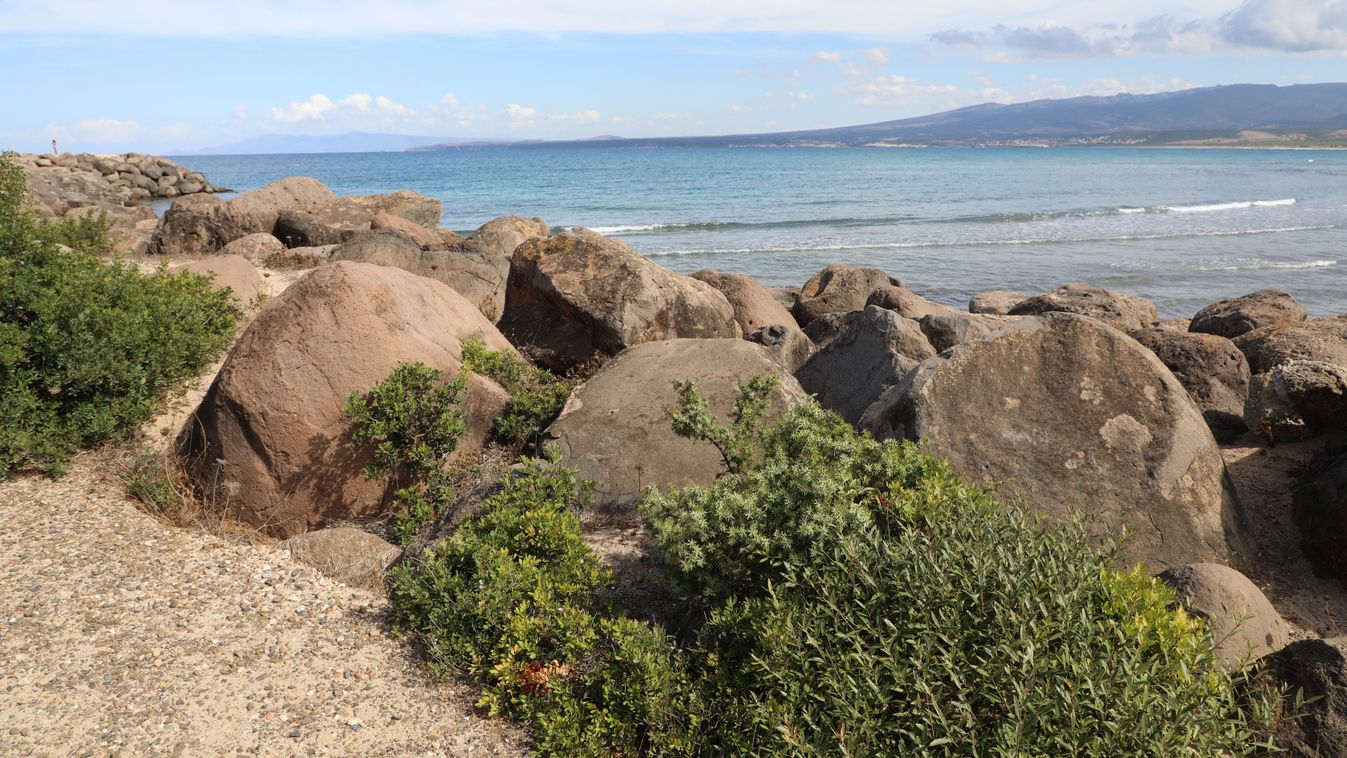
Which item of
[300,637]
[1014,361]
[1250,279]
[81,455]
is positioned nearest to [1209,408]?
[1014,361]

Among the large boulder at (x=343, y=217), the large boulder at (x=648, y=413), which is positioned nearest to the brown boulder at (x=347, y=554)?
the large boulder at (x=648, y=413)

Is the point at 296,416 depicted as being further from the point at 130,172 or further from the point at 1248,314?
the point at 130,172

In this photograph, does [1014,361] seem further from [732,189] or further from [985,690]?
[732,189]

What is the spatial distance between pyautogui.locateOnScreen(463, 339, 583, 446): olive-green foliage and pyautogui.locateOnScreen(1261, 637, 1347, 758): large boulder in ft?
16.6

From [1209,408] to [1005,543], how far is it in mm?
6014

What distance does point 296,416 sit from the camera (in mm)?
6680

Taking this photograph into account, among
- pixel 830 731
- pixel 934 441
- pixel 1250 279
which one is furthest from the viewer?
pixel 1250 279

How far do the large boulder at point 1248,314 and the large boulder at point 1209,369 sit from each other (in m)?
4.07

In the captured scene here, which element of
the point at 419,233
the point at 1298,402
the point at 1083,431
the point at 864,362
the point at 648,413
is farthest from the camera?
the point at 419,233

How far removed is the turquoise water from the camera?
24547 millimetres

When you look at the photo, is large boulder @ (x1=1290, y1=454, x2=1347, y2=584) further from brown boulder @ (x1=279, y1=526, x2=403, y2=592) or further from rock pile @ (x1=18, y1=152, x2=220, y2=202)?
rock pile @ (x1=18, y1=152, x2=220, y2=202)

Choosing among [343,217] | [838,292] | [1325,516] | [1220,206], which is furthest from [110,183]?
[1220,206]

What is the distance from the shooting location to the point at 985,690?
126 inches

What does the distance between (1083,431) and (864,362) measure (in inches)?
104
